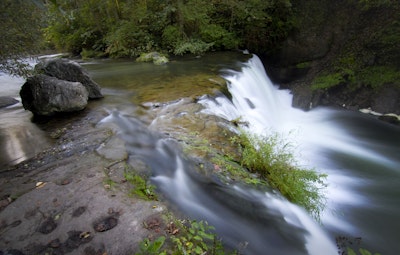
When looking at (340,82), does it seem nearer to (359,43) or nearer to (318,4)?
(359,43)

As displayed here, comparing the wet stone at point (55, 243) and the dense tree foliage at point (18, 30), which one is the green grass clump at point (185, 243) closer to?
the wet stone at point (55, 243)

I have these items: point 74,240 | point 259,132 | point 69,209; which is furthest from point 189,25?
point 74,240

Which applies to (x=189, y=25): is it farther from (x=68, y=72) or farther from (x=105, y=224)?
(x=105, y=224)

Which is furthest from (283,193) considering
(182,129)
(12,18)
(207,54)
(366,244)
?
(207,54)

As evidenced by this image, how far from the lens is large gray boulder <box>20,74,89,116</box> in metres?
5.32

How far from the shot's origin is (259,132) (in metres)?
6.39

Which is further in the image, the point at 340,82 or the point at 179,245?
the point at 340,82

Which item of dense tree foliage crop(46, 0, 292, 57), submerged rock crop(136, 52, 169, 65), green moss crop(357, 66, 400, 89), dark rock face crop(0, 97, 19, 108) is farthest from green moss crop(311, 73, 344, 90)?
dark rock face crop(0, 97, 19, 108)

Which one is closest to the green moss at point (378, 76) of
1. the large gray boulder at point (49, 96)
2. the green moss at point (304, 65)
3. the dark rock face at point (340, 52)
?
the dark rock face at point (340, 52)

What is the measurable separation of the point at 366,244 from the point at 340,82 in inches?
295

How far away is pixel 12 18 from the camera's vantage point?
12.2 ft

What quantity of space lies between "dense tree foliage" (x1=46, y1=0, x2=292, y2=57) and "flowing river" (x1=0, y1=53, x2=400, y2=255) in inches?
104

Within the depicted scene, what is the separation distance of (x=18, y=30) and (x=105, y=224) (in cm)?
336

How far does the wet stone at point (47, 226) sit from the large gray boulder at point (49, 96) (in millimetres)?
3408
